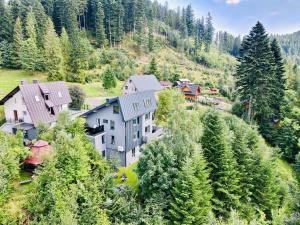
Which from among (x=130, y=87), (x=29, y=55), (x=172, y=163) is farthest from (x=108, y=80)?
(x=172, y=163)

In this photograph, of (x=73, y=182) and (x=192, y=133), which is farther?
(x=192, y=133)

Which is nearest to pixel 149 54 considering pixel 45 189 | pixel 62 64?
pixel 62 64

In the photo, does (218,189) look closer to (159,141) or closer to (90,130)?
(159,141)

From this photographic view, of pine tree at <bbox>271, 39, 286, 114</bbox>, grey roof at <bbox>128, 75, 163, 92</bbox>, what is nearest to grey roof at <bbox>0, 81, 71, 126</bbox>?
grey roof at <bbox>128, 75, 163, 92</bbox>

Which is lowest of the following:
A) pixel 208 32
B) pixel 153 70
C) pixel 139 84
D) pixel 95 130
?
pixel 95 130

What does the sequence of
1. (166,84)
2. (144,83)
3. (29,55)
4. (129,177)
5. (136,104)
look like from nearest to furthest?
(129,177), (136,104), (144,83), (29,55), (166,84)

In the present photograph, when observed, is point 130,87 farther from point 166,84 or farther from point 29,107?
point 29,107

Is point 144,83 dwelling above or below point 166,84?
above
